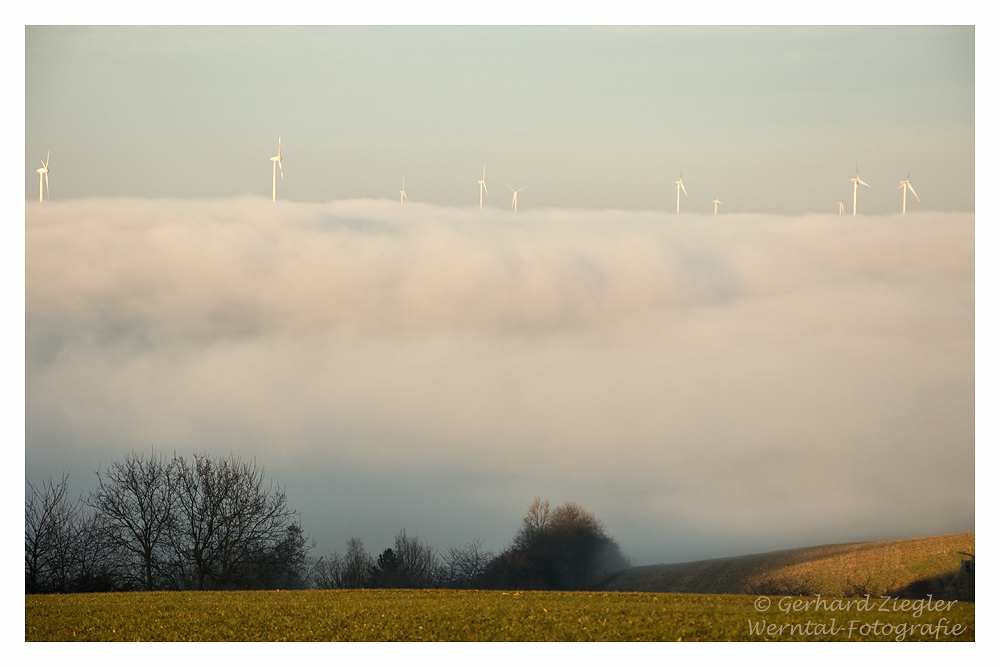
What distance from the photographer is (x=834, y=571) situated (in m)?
36.5

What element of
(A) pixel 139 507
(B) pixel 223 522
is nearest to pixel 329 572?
(B) pixel 223 522

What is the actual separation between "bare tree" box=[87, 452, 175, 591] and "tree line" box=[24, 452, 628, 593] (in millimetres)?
54

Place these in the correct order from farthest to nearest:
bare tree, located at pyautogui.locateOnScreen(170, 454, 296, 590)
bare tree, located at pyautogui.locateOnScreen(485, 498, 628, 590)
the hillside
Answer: bare tree, located at pyautogui.locateOnScreen(485, 498, 628, 590)
bare tree, located at pyautogui.locateOnScreen(170, 454, 296, 590)
the hillside

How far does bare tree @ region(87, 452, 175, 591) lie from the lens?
41594 millimetres

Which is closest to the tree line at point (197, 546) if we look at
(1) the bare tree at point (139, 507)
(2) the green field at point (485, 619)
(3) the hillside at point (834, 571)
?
(1) the bare tree at point (139, 507)

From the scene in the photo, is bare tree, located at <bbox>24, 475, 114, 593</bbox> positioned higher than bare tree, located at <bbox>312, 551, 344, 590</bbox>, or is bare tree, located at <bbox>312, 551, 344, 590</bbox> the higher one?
bare tree, located at <bbox>24, 475, 114, 593</bbox>

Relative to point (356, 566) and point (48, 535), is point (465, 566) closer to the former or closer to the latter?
point (356, 566)

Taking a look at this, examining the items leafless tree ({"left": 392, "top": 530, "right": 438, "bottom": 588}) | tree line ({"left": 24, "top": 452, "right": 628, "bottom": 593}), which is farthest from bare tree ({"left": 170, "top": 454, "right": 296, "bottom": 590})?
leafless tree ({"left": 392, "top": 530, "right": 438, "bottom": 588})

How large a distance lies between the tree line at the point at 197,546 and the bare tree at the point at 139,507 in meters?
0.05

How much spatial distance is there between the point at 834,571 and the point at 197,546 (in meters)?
29.8

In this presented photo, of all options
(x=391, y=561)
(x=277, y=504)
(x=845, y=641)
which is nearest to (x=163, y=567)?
(x=277, y=504)

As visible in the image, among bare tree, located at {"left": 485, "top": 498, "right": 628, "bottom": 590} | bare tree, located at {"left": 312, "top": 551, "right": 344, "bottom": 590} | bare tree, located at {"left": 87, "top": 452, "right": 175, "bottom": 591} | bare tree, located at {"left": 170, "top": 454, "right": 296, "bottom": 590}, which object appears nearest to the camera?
bare tree, located at {"left": 170, "top": 454, "right": 296, "bottom": 590}

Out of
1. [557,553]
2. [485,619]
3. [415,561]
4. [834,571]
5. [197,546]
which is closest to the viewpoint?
[485,619]

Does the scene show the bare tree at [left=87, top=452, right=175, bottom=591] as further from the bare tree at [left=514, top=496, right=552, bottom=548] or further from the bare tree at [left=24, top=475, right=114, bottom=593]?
the bare tree at [left=514, top=496, right=552, bottom=548]
